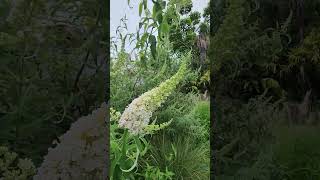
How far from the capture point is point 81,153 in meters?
2.02

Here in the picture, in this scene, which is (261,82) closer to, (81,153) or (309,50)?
(309,50)

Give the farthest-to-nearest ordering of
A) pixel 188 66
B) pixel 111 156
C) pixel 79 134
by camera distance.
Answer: pixel 188 66, pixel 111 156, pixel 79 134

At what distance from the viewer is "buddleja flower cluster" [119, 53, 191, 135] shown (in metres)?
2.26

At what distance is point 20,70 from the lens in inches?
76.6

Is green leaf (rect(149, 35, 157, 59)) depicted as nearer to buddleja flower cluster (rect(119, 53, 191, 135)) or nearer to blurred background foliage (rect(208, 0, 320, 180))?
buddleja flower cluster (rect(119, 53, 191, 135))

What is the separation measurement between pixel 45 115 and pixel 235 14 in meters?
1.04

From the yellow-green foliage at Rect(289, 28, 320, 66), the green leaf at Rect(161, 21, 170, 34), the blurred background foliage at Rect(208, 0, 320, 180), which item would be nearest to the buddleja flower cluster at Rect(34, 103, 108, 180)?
the green leaf at Rect(161, 21, 170, 34)

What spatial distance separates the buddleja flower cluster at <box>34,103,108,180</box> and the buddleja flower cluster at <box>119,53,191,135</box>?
0.68 ft

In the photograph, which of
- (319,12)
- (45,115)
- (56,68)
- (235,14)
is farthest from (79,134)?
(319,12)

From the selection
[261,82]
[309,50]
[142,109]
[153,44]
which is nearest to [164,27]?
[153,44]

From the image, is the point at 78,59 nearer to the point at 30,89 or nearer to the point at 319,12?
the point at 30,89

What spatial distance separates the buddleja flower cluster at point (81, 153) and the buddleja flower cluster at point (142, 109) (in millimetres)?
206

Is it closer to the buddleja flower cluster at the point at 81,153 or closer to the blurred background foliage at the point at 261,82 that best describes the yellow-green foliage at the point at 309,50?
the blurred background foliage at the point at 261,82

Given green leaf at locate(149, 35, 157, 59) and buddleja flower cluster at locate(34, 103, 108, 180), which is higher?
green leaf at locate(149, 35, 157, 59)
